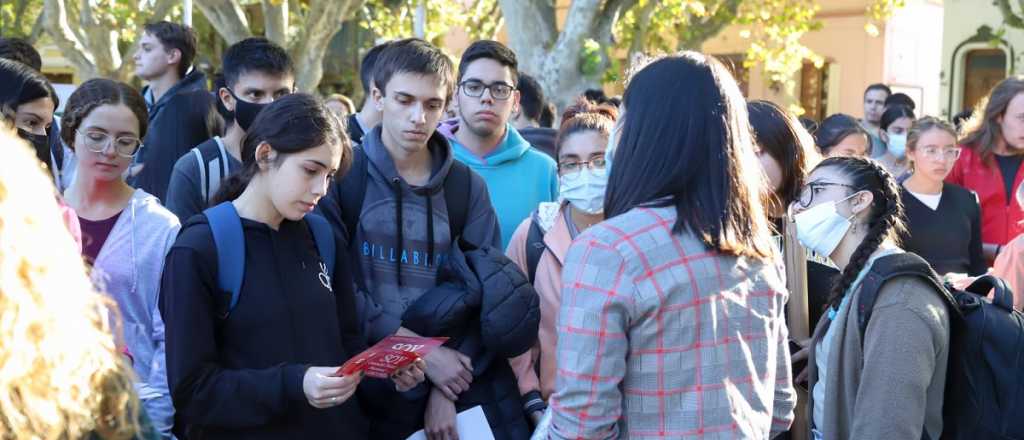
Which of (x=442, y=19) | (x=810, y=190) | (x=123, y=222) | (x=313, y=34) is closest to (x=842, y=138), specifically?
(x=810, y=190)

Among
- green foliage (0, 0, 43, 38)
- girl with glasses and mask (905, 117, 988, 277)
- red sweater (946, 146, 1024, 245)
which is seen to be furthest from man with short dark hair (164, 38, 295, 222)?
green foliage (0, 0, 43, 38)

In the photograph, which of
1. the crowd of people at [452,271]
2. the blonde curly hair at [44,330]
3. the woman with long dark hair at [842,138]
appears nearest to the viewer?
the blonde curly hair at [44,330]

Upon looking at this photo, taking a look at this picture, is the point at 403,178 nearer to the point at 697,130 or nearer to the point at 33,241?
the point at 697,130

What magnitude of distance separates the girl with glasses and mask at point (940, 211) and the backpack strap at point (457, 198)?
3.01 meters

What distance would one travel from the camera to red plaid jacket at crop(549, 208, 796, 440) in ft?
8.14

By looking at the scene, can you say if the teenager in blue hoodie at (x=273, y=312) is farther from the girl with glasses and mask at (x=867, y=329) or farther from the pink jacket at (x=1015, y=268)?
the pink jacket at (x=1015, y=268)

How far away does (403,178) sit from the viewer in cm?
392

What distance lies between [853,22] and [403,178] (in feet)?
73.9

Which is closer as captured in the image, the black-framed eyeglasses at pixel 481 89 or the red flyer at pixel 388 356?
the red flyer at pixel 388 356

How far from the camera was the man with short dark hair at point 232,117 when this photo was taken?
4285 mm

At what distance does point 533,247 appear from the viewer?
4.10 m

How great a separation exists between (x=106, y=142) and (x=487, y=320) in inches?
59.1

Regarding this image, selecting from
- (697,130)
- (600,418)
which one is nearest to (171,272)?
(600,418)

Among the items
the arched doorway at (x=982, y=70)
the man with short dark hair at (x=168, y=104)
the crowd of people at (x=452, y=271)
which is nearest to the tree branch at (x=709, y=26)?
the arched doorway at (x=982, y=70)
